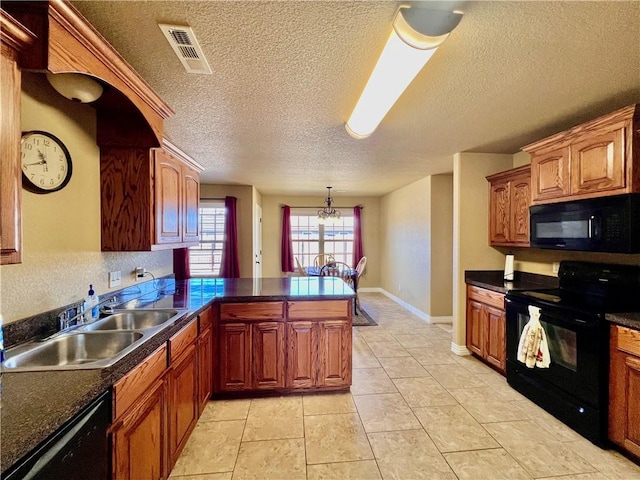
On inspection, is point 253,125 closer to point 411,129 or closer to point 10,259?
point 411,129

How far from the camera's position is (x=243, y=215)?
17.7ft

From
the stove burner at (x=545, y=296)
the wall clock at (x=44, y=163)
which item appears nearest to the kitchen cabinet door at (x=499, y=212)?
the stove burner at (x=545, y=296)

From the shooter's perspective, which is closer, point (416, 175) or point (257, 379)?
point (257, 379)

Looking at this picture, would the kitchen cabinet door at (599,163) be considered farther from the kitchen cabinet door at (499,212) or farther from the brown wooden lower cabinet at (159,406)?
the brown wooden lower cabinet at (159,406)

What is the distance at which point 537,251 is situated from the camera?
3.14 meters

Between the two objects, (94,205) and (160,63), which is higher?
(160,63)

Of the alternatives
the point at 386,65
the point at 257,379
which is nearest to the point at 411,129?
the point at 386,65

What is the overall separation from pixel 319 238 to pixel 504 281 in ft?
15.0

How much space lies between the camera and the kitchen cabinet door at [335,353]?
2.54m

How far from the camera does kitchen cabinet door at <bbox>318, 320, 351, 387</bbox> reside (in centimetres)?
254

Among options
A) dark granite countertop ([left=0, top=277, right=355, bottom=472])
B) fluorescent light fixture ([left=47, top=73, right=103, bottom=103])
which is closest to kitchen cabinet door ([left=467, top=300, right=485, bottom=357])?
dark granite countertop ([left=0, top=277, right=355, bottom=472])

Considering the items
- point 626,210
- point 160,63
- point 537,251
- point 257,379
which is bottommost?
point 257,379

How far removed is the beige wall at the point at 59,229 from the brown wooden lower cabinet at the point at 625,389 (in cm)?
344

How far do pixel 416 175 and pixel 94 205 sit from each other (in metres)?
4.16
